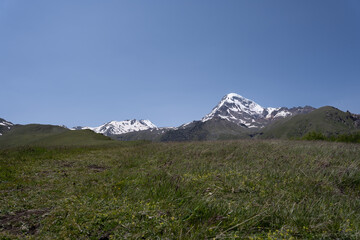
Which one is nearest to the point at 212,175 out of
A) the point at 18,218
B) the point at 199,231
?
the point at 199,231

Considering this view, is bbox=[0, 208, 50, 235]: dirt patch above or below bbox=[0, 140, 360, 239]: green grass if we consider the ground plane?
below

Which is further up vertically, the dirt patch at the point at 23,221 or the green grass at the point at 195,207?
the green grass at the point at 195,207

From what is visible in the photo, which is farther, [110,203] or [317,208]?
[110,203]

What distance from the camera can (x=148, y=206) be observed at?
4828 millimetres

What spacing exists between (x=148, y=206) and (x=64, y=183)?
18.2 feet

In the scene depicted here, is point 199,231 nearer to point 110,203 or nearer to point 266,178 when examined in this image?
point 110,203

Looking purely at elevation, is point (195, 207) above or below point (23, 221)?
above

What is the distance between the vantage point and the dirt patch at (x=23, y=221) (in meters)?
4.18

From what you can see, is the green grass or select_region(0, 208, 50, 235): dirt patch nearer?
the green grass

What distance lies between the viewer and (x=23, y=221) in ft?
15.0

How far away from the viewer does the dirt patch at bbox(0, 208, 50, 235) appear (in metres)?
4.18

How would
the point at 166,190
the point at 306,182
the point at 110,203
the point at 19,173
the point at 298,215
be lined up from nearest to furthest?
the point at 298,215
the point at 110,203
the point at 166,190
the point at 306,182
the point at 19,173

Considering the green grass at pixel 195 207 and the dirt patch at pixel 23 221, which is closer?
the green grass at pixel 195 207

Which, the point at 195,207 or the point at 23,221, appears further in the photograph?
the point at 195,207
